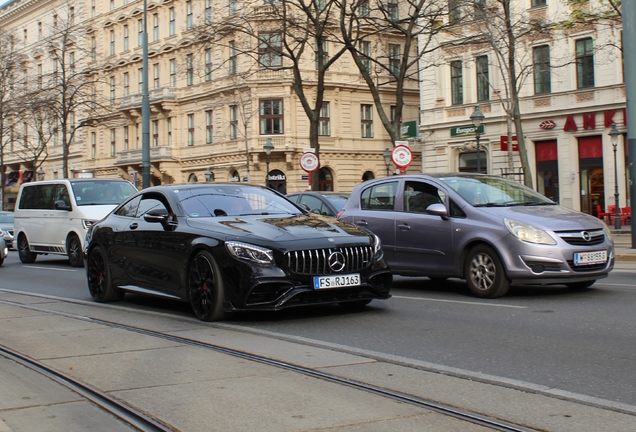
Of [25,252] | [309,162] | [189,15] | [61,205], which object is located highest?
[189,15]

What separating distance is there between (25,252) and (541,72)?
83.2ft

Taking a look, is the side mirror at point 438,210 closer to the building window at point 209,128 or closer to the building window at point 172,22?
the building window at point 209,128

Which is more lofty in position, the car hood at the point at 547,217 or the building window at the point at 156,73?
the building window at the point at 156,73

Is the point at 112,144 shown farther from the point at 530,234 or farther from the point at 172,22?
the point at 530,234

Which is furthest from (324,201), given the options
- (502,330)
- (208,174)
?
(208,174)

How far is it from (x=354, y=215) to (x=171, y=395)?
290 inches

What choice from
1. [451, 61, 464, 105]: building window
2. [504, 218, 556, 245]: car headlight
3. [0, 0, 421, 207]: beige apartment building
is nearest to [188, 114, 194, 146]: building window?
[0, 0, 421, 207]: beige apartment building

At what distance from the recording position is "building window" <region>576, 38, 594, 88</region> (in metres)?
36.0

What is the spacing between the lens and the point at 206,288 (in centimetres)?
859

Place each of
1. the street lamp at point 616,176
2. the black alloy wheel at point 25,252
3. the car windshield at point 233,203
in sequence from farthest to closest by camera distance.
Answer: the street lamp at point 616,176 < the black alloy wheel at point 25,252 < the car windshield at point 233,203

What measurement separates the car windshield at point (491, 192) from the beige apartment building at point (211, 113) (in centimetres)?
3580

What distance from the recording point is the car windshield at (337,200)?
712 inches

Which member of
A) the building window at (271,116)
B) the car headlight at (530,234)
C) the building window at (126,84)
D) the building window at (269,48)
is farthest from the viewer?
the building window at (126,84)

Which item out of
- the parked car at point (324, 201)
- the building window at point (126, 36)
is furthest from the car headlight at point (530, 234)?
the building window at point (126, 36)
